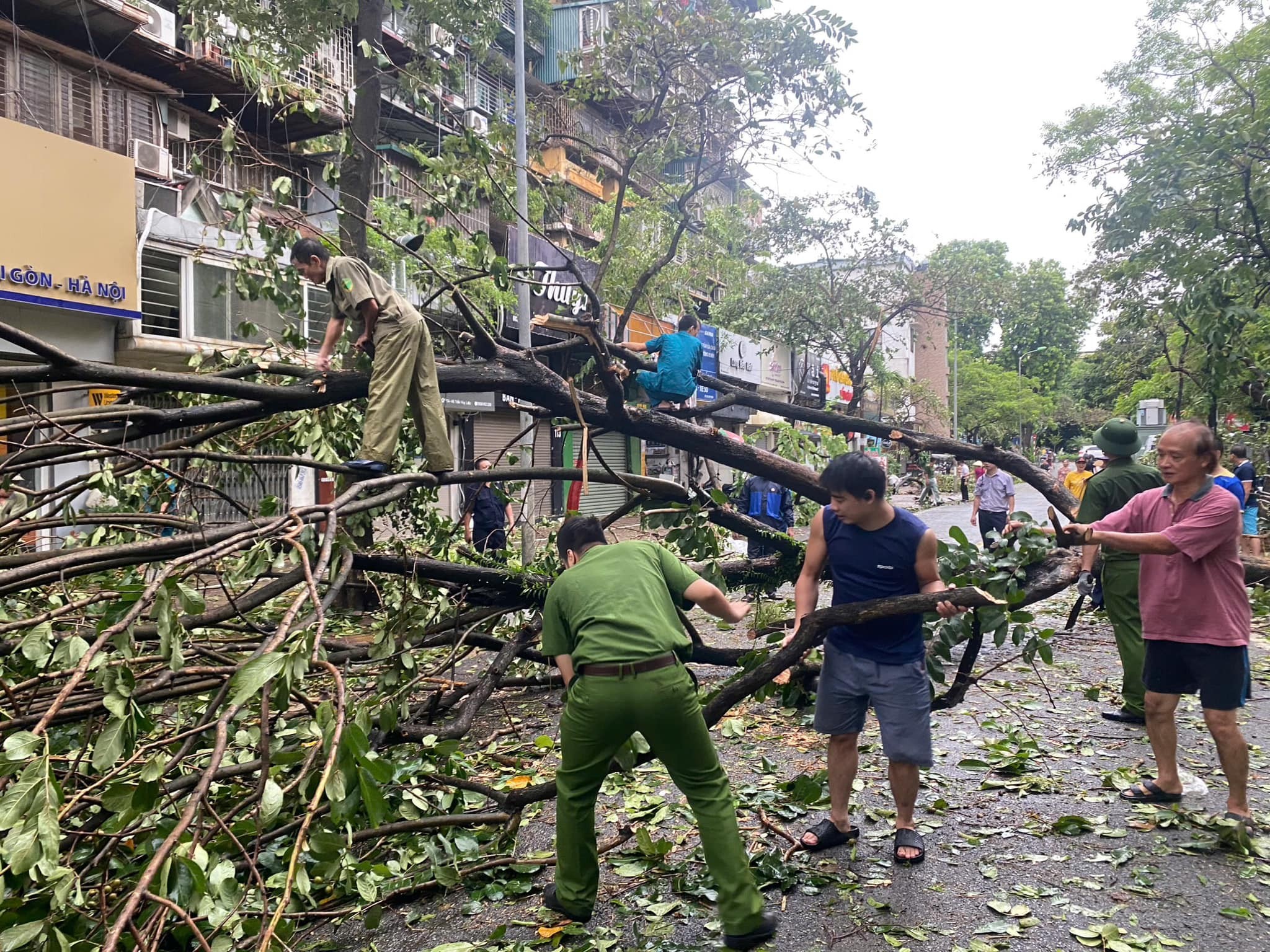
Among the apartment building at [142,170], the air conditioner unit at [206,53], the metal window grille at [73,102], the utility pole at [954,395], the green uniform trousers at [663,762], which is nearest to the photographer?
the green uniform trousers at [663,762]

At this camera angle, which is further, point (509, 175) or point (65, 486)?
point (509, 175)

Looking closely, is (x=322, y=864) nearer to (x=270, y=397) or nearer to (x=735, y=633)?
(x=270, y=397)

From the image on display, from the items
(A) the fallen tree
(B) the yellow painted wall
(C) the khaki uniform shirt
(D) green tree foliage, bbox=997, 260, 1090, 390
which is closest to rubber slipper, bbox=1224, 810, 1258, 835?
(A) the fallen tree

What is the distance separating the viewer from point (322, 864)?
2570 millimetres

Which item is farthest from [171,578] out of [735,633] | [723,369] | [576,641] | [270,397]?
[723,369]

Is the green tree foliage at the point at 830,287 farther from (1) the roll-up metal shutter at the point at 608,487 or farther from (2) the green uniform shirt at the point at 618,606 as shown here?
(2) the green uniform shirt at the point at 618,606

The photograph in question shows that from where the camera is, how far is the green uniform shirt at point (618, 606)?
2857 millimetres

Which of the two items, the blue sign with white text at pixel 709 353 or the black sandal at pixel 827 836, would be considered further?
the blue sign with white text at pixel 709 353

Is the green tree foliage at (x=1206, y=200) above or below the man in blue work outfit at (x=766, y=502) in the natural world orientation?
above

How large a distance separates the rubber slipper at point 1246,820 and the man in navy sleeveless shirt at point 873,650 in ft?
4.21

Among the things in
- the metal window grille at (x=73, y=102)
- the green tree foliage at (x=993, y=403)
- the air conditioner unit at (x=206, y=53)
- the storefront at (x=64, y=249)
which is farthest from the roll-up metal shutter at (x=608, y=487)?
the green tree foliage at (x=993, y=403)

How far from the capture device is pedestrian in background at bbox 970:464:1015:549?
459 inches

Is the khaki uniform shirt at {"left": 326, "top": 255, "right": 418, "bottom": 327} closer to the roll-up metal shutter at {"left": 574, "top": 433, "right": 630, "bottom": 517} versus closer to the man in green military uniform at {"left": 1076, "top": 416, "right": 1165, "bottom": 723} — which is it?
the man in green military uniform at {"left": 1076, "top": 416, "right": 1165, "bottom": 723}

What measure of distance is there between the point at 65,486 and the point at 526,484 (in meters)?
4.32
